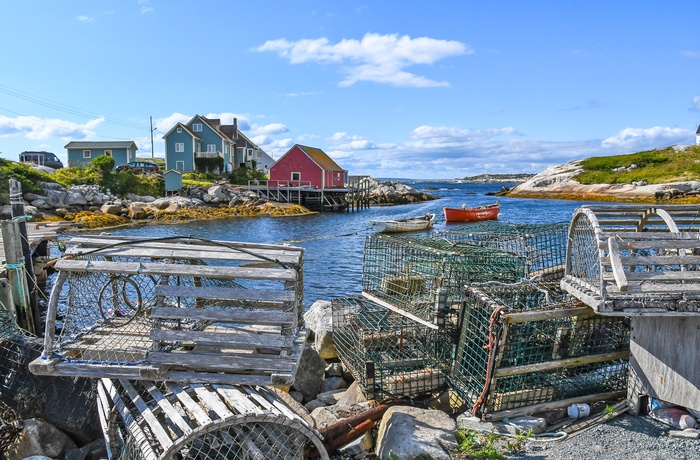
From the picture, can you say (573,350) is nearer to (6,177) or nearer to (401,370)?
(401,370)

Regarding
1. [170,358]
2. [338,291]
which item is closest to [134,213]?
[338,291]

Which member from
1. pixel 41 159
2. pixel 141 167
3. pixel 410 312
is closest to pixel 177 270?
pixel 410 312

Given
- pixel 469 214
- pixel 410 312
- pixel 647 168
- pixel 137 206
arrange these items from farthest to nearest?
→ pixel 647 168, pixel 469 214, pixel 137 206, pixel 410 312

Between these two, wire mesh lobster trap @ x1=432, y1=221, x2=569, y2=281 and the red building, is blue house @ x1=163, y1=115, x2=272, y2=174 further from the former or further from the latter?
wire mesh lobster trap @ x1=432, y1=221, x2=569, y2=281

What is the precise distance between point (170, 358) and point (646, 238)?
15.8ft

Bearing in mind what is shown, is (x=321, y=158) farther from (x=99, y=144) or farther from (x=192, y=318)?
(x=192, y=318)

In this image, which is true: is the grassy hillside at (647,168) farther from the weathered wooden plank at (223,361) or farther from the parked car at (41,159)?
the weathered wooden plank at (223,361)

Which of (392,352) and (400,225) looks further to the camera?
(400,225)

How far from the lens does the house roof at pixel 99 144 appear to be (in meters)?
54.7

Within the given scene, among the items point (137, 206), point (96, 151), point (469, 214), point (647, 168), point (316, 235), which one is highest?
point (96, 151)

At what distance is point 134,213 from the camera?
34.6m

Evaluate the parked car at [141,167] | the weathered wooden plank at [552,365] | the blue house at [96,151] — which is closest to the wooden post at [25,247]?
the weathered wooden plank at [552,365]

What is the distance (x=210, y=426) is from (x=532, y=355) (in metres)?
3.51

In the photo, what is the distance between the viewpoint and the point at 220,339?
16.6 ft
